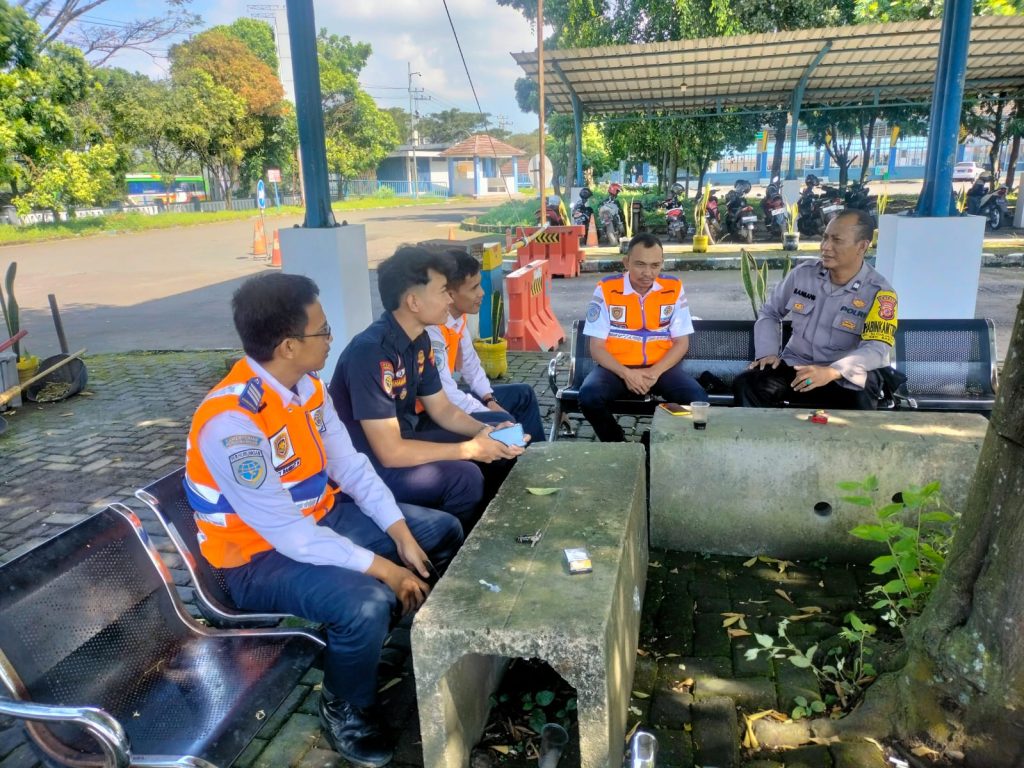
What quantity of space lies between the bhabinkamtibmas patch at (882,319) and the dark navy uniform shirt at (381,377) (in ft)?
7.95

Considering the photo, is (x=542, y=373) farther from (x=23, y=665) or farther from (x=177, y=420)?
(x=23, y=665)

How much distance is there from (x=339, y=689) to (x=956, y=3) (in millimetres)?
5588

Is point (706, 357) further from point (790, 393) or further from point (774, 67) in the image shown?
point (774, 67)

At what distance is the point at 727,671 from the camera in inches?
105

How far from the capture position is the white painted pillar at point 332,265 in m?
5.49

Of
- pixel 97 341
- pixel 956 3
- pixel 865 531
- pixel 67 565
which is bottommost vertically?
pixel 97 341

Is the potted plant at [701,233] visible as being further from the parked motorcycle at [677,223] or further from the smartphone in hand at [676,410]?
the smartphone in hand at [676,410]

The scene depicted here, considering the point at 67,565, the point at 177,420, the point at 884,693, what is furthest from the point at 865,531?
the point at 177,420

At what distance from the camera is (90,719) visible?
164cm

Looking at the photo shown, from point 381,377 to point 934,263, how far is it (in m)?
4.54

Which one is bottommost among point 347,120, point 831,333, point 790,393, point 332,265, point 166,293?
point 166,293

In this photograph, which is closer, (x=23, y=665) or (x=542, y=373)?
(x=23, y=665)

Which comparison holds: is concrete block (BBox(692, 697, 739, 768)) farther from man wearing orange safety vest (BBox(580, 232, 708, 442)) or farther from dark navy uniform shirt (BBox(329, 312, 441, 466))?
man wearing orange safety vest (BBox(580, 232, 708, 442))

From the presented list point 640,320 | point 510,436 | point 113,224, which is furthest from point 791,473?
point 113,224
